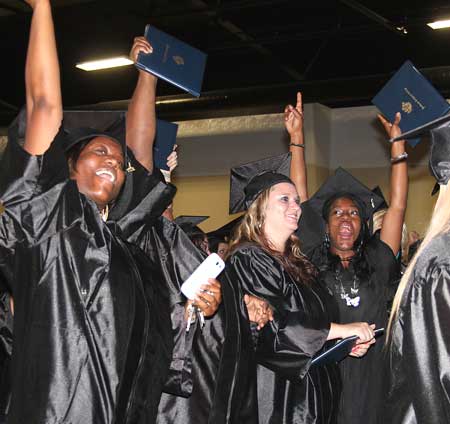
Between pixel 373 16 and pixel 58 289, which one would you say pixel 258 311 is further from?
pixel 373 16

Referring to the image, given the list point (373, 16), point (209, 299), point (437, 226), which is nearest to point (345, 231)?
point (209, 299)

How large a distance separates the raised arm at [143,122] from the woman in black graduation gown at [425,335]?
1.61 meters

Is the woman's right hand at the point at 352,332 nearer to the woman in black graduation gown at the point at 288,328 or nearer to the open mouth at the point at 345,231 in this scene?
the woman in black graduation gown at the point at 288,328

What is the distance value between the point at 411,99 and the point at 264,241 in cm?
147

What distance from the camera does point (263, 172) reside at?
14.5 ft

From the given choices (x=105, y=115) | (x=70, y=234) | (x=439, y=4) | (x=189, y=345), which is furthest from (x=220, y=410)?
(x=439, y=4)

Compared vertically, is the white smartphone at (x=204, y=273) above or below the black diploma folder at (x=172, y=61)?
below

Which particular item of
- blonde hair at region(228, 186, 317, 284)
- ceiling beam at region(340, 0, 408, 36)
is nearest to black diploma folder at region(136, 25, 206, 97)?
blonde hair at region(228, 186, 317, 284)

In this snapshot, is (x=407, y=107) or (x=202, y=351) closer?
(x=202, y=351)

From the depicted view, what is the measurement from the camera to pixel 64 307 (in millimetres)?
2703

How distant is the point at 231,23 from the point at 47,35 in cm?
697

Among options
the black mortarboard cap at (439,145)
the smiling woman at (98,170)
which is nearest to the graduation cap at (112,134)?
the smiling woman at (98,170)

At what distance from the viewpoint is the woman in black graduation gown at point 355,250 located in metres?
4.48

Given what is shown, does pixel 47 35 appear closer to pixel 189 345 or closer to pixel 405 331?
pixel 189 345
